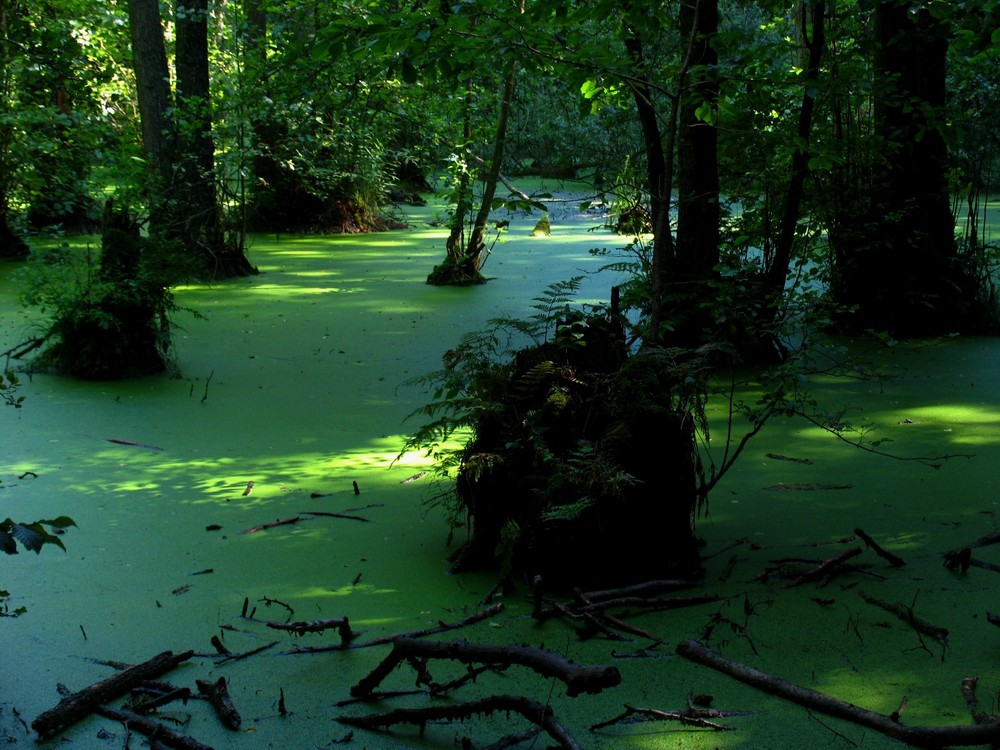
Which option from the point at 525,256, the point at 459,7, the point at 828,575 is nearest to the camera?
the point at 828,575

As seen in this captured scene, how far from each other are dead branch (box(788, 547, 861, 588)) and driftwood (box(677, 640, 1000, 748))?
0.51m

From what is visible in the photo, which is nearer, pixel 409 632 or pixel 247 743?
pixel 247 743

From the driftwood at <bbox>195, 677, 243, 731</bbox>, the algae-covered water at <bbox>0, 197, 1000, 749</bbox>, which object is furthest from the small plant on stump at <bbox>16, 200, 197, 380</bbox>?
the driftwood at <bbox>195, 677, 243, 731</bbox>

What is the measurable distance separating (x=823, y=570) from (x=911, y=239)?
3.94m

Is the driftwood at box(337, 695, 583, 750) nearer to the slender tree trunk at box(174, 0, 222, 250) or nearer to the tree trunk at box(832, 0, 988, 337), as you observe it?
the tree trunk at box(832, 0, 988, 337)

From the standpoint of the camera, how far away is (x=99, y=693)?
207cm

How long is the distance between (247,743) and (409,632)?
1.72 ft

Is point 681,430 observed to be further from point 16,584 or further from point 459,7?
point 16,584

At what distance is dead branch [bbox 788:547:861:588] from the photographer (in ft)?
8.71

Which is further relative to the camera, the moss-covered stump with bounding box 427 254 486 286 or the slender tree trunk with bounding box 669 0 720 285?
the moss-covered stump with bounding box 427 254 486 286

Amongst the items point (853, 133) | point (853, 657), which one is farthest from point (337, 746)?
point (853, 133)

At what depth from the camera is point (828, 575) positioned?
2.69 m

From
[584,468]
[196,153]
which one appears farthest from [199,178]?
[584,468]

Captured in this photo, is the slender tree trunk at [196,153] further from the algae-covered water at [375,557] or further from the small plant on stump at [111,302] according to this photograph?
the small plant on stump at [111,302]
